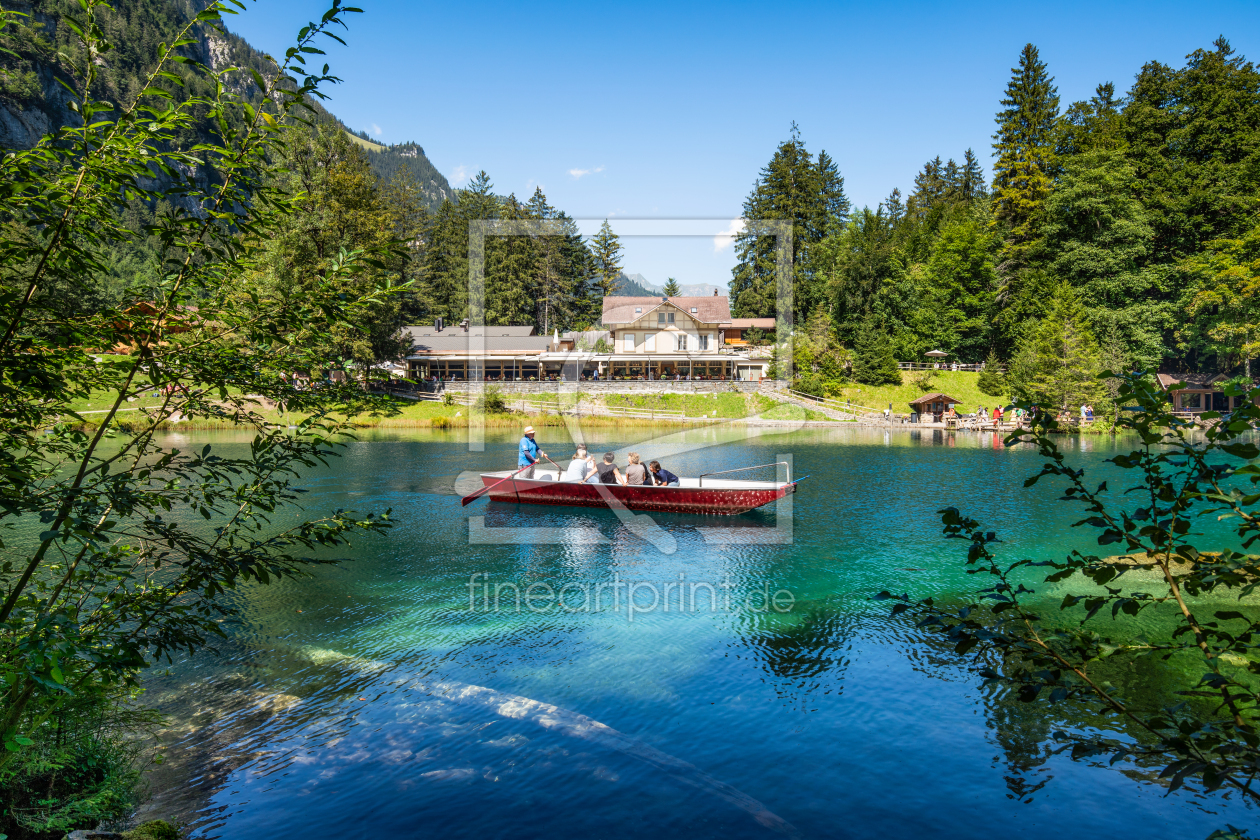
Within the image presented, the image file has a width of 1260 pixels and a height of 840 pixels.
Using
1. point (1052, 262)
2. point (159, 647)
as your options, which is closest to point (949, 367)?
point (1052, 262)

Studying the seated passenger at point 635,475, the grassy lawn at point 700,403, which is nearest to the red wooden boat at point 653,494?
the seated passenger at point 635,475

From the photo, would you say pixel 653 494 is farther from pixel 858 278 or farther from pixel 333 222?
pixel 858 278

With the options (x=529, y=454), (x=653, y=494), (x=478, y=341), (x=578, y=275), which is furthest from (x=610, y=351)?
(x=653, y=494)

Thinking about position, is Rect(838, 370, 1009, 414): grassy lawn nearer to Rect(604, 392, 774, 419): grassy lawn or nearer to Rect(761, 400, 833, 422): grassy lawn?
Rect(761, 400, 833, 422): grassy lawn

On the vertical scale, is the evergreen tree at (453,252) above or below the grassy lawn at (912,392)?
above

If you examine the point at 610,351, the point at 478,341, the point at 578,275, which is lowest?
the point at 610,351

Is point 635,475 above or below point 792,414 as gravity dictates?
below

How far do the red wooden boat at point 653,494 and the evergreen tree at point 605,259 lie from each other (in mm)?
71550

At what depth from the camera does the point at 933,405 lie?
54.9 meters

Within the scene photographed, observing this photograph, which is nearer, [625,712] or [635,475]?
[625,712]

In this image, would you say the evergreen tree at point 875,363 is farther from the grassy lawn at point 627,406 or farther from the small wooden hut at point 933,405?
the grassy lawn at point 627,406

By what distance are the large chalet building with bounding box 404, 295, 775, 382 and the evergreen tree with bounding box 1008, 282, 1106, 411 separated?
2267cm

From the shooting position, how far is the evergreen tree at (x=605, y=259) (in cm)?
9356

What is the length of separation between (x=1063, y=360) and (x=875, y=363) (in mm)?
15241
